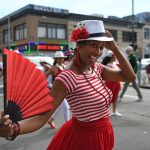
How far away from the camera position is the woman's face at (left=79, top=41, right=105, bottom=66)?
2.54m

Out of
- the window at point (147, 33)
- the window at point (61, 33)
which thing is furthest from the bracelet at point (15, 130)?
the window at point (147, 33)

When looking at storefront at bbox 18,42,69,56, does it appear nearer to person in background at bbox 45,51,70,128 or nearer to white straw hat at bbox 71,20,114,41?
person in background at bbox 45,51,70,128

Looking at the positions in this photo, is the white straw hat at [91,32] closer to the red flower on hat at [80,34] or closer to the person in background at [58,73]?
the red flower on hat at [80,34]

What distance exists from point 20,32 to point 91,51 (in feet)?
149

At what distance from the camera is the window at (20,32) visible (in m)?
45.6

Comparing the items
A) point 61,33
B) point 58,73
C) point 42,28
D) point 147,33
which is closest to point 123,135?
point 58,73

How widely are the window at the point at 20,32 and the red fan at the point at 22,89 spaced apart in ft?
144

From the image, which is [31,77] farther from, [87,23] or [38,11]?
[38,11]

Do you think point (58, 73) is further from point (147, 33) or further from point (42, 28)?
point (147, 33)

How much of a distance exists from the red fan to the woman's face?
598mm

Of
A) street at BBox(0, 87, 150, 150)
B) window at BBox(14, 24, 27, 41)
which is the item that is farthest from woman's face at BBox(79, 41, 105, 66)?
window at BBox(14, 24, 27, 41)

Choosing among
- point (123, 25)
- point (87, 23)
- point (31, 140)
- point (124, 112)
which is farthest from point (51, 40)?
point (87, 23)

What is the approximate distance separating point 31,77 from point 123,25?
2024 inches

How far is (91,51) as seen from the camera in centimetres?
254
